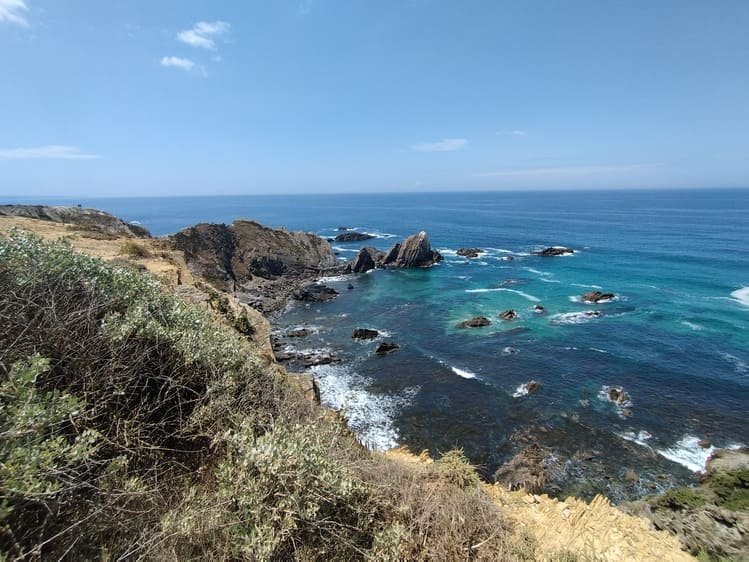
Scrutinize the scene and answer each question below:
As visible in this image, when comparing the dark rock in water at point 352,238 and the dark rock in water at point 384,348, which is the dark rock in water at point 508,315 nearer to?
the dark rock in water at point 384,348

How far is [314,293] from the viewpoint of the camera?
50.1 metres

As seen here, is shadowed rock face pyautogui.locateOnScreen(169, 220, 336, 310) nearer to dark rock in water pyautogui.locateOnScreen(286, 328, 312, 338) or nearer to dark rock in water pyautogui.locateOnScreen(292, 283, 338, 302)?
dark rock in water pyautogui.locateOnScreen(292, 283, 338, 302)

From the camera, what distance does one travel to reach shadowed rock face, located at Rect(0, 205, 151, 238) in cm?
3219

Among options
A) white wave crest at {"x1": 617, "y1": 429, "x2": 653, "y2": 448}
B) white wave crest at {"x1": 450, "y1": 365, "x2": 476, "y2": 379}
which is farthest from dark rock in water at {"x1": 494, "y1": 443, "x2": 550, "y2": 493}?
white wave crest at {"x1": 450, "y1": 365, "x2": 476, "y2": 379}

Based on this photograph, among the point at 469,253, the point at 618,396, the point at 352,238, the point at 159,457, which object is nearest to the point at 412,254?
the point at 469,253

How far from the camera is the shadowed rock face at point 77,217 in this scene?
3219 centimetres

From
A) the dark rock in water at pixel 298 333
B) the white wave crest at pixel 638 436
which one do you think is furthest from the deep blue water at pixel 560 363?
the dark rock in water at pixel 298 333

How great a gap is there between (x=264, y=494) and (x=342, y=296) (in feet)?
151

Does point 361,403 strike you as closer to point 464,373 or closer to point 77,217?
point 464,373

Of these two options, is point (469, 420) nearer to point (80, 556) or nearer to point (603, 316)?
point (80, 556)

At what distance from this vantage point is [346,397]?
26.5m

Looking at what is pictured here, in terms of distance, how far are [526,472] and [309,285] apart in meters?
39.9

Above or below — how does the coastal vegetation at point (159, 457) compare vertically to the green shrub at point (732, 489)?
above

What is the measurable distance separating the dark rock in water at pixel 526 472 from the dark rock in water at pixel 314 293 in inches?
1347
